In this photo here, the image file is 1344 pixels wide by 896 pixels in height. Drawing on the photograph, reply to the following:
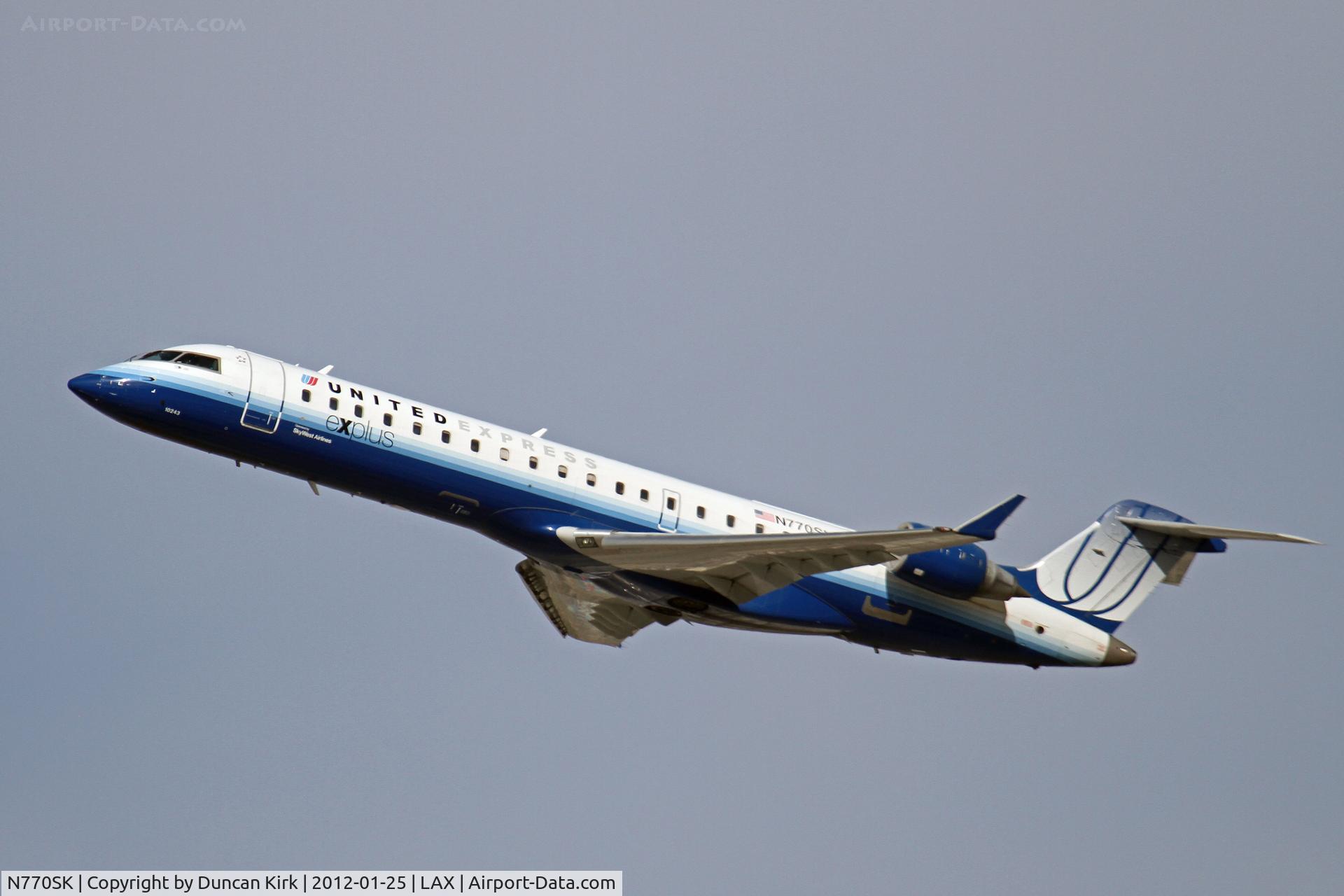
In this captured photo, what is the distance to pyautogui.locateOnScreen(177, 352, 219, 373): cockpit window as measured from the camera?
2561 centimetres

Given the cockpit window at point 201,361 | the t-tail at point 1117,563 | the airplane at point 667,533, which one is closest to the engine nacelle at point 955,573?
the airplane at point 667,533

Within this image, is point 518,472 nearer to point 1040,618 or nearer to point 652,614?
point 652,614

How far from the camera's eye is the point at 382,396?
1039 inches

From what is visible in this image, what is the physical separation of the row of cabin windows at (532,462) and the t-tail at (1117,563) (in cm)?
622

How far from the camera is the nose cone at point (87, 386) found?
25031 mm

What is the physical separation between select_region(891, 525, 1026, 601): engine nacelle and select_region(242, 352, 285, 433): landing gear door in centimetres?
1126

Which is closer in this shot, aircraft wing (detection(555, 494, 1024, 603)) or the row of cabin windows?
aircraft wing (detection(555, 494, 1024, 603))

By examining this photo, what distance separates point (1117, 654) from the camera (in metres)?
29.9

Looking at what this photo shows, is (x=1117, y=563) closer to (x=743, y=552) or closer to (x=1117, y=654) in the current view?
(x=1117, y=654)

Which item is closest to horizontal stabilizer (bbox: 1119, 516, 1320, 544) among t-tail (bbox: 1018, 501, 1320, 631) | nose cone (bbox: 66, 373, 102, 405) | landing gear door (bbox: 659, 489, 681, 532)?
t-tail (bbox: 1018, 501, 1320, 631)

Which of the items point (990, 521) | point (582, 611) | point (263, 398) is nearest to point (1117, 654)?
point (990, 521)

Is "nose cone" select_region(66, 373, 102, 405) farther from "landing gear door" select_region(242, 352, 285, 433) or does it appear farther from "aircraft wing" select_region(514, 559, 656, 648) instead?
"aircraft wing" select_region(514, 559, 656, 648)

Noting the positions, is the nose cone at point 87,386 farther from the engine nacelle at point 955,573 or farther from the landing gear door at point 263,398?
the engine nacelle at point 955,573

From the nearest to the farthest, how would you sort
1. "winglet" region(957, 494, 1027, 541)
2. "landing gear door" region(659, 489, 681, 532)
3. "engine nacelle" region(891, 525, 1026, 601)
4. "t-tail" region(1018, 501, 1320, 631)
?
"winglet" region(957, 494, 1027, 541), "landing gear door" region(659, 489, 681, 532), "engine nacelle" region(891, 525, 1026, 601), "t-tail" region(1018, 501, 1320, 631)
